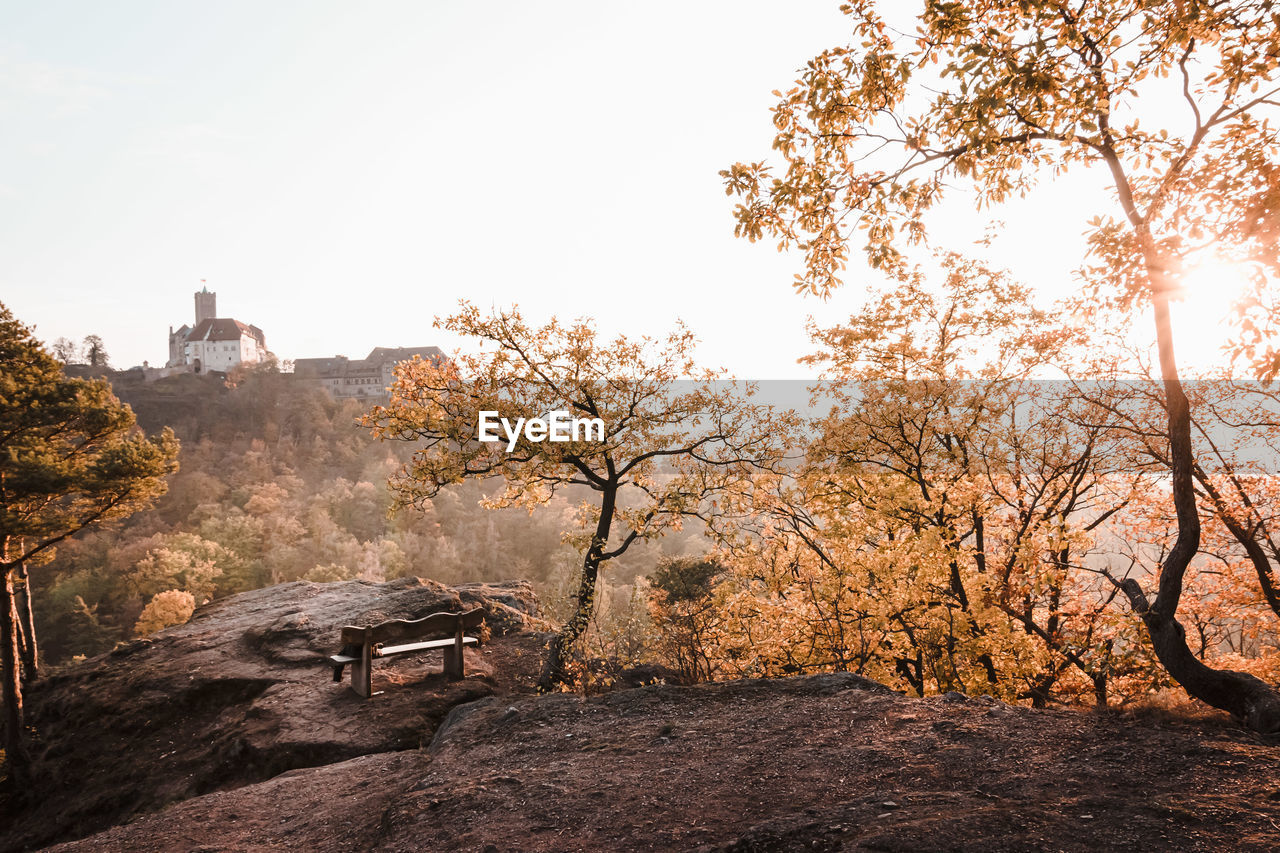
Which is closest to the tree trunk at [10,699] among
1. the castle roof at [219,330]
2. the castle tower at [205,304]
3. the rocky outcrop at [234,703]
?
the rocky outcrop at [234,703]

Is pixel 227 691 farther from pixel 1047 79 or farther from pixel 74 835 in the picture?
pixel 1047 79

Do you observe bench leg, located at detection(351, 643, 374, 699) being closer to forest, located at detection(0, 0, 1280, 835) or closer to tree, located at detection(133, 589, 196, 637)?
forest, located at detection(0, 0, 1280, 835)

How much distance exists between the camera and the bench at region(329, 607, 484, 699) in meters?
8.48

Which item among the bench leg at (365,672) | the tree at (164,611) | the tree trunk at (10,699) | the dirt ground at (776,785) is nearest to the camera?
the dirt ground at (776,785)

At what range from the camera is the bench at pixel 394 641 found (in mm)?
8484

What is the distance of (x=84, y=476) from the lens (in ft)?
43.0

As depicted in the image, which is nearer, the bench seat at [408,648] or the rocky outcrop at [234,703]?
the rocky outcrop at [234,703]

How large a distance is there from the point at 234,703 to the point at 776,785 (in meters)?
9.32

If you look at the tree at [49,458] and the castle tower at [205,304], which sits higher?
the castle tower at [205,304]

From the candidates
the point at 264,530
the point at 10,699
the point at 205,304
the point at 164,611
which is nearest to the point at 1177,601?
the point at 10,699

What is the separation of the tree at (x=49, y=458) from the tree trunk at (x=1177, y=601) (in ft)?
55.0

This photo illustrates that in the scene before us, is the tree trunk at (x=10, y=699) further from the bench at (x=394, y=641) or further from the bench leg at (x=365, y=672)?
the bench leg at (x=365, y=672)

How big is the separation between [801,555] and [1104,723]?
8.76 metres

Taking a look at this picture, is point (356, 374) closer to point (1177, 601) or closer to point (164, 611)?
point (164, 611)
